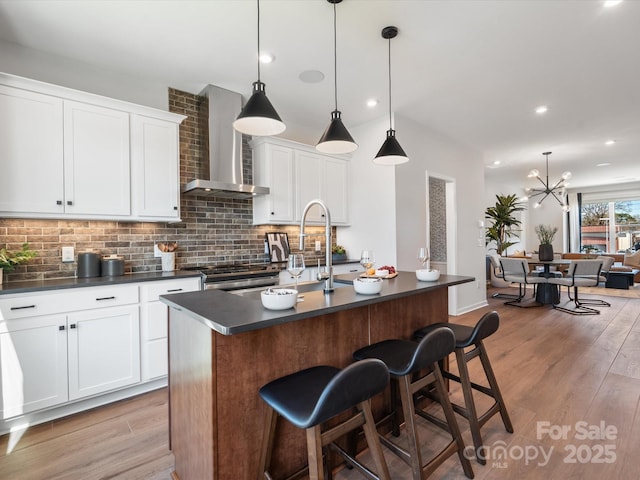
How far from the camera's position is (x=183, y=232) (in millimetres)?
3430

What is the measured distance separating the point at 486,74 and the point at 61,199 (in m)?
4.13

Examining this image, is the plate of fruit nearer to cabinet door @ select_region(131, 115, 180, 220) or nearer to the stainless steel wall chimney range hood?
the stainless steel wall chimney range hood

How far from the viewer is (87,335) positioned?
7.75ft

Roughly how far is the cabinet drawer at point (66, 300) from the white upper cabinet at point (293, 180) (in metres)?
1.74

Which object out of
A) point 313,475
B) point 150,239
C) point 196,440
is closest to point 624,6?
point 313,475

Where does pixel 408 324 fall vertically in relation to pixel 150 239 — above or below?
below

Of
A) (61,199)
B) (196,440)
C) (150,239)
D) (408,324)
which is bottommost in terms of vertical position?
(196,440)

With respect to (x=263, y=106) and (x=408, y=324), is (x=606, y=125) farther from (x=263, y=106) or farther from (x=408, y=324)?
(x=263, y=106)

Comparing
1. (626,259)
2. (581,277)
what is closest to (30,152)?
(581,277)

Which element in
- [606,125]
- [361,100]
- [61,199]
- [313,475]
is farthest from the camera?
[606,125]

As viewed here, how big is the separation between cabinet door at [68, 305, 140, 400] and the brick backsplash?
709 millimetres

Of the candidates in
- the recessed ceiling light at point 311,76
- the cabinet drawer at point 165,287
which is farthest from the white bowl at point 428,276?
the recessed ceiling light at point 311,76

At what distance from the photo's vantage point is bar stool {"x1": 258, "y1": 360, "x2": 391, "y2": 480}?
1.10 m

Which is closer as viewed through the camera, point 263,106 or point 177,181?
point 263,106
